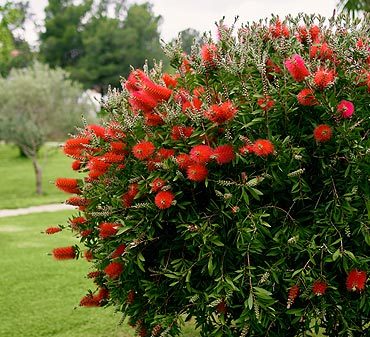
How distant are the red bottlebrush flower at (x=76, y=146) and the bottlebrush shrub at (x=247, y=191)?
255 mm

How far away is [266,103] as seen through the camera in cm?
351

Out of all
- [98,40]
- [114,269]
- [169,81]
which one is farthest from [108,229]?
[98,40]

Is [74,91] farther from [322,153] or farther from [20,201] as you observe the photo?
[322,153]

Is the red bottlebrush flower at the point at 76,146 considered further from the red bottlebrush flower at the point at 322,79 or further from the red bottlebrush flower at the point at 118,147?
the red bottlebrush flower at the point at 322,79

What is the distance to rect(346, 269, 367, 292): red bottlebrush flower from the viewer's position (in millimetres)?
3357

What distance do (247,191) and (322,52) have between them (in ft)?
3.62

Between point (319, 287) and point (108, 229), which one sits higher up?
point (108, 229)

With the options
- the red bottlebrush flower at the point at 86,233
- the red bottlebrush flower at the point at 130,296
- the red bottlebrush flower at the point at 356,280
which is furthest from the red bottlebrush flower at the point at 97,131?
the red bottlebrush flower at the point at 356,280

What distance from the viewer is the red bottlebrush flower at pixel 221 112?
3.40m

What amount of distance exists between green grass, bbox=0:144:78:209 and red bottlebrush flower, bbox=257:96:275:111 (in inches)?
590

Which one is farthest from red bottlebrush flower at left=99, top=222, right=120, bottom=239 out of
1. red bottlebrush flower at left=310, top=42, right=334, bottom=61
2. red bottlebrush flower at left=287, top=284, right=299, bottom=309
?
red bottlebrush flower at left=310, top=42, right=334, bottom=61

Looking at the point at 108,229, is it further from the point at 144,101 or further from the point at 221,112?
the point at 221,112

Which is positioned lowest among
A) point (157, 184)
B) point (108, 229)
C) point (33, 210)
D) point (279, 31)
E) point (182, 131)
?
point (33, 210)

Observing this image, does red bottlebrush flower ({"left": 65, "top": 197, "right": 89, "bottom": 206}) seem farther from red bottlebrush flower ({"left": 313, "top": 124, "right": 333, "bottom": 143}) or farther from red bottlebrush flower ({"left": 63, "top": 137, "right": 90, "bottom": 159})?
red bottlebrush flower ({"left": 313, "top": 124, "right": 333, "bottom": 143})
